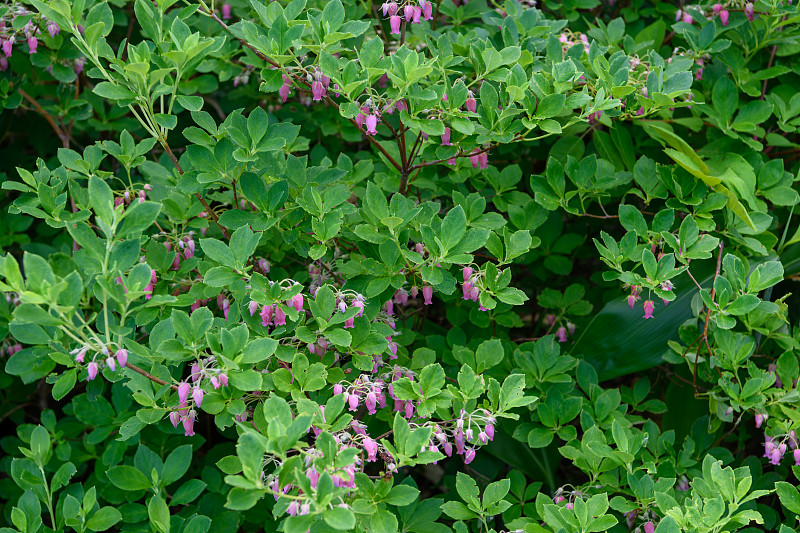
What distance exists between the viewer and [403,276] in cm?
184

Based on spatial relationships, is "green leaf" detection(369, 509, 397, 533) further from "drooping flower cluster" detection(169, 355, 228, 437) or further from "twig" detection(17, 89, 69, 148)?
"twig" detection(17, 89, 69, 148)

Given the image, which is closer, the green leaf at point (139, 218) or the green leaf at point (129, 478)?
the green leaf at point (139, 218)

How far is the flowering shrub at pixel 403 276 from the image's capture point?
159 centimetres

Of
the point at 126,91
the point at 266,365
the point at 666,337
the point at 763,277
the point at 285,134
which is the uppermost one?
the point at 126,91

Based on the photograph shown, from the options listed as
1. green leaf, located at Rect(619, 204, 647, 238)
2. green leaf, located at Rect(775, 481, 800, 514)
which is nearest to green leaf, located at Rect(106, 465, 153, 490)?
green leaf, located at Rect(619, 204, 647, 238)

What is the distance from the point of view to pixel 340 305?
1.71 meters

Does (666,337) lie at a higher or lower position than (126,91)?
lower

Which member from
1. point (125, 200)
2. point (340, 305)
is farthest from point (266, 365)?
point (125, 200)

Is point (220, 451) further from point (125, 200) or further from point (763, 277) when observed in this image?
point (763, 277)

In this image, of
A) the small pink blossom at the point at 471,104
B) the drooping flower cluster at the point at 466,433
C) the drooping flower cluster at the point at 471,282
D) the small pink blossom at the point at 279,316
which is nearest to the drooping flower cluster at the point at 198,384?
the small pink blossom at the point at 279,316

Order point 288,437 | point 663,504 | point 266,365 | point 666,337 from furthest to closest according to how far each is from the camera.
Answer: point 666,337, point 266,365, point 663,504, point 288,437

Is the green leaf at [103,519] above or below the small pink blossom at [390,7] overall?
below

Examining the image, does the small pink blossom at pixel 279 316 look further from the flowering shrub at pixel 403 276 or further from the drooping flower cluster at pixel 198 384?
the drooping flower cluster at pixel 198 384

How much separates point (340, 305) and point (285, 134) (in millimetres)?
470
